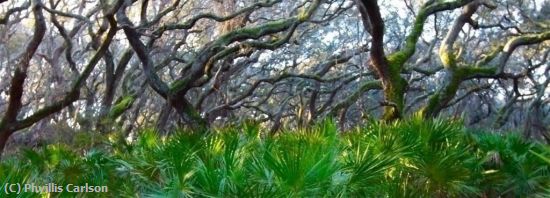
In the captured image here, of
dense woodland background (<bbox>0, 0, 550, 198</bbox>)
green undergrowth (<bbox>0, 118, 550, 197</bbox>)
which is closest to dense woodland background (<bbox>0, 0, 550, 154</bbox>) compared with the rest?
dense woodland background (<bbox>0, 0, 550, 198</bbox>)

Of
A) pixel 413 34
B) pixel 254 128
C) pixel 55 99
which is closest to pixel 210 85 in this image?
pixel 55 99

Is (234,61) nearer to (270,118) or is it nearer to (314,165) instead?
(270,118)

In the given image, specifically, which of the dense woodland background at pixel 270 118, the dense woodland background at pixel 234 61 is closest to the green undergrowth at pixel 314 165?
the dense woodland background at pixel 270 118

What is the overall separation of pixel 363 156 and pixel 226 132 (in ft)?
3.96

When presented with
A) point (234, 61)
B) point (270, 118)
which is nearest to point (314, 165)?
point (234, 61)

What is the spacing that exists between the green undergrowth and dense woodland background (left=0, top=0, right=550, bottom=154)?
1679mm

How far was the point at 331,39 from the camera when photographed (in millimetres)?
18797

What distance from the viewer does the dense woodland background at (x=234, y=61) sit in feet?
33.1

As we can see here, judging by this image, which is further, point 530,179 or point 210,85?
point 210,85

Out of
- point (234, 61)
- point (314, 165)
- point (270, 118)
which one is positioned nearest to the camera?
point (314, 165)

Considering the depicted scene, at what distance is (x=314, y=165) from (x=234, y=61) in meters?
10.5

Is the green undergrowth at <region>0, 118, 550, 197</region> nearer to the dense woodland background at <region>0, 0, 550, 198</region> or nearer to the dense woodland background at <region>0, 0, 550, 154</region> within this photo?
the dense woodland background at <region>0, 0, 550, 198</region>

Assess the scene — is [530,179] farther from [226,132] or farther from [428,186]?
[226,132]

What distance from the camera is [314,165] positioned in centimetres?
414
